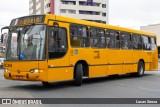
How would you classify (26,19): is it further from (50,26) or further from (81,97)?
(81,97)

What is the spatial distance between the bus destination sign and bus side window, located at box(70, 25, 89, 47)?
193 centimetres

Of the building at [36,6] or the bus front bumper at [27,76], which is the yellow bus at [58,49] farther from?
the building at [36,6]

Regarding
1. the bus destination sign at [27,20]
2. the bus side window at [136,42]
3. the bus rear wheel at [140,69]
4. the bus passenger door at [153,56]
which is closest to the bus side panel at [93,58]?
the bus destination sign at [27,20]

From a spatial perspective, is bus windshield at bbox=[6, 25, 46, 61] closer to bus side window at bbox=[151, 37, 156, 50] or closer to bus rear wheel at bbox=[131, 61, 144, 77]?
bus rear wheel at bbox=[131, 61, 144, 77]

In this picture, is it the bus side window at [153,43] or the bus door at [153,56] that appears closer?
the bus door at [153,56]

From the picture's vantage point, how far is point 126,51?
2183 cm

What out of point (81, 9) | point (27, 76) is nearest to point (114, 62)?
point (27, 76)

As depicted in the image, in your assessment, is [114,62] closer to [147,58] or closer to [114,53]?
[114,53]

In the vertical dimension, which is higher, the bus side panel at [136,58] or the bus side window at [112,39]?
the bus side window at [112,39]

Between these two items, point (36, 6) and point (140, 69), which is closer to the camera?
point (140, 69)

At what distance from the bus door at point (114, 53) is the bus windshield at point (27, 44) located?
5554 millimetres

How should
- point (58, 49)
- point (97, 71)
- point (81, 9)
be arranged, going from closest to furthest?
1. point (58, 49)
2. point (97, 71)
3. point (81, 9)

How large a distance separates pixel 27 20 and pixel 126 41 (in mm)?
7922

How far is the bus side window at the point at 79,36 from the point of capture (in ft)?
55.2
